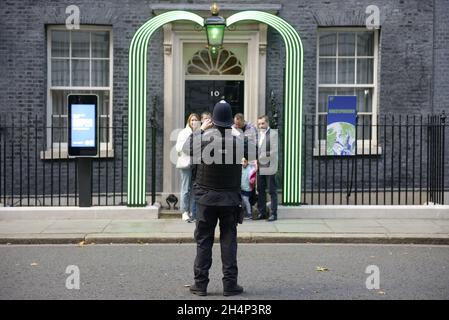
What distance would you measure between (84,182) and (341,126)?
182 inches

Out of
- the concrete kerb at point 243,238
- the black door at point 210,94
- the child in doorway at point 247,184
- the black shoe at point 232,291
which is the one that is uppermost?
the black door at point 210,94

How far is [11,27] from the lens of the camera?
1361 cm

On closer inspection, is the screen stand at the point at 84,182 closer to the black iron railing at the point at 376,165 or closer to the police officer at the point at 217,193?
the black iron railing at the point at 376,165

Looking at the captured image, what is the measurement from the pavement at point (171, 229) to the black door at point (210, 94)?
2826mm

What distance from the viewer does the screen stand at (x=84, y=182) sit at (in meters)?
12.5

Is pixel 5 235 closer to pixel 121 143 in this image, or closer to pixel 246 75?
pixel 121 143

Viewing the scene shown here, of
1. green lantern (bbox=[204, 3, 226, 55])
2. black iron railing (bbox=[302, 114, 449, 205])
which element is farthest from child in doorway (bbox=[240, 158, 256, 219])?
green lantern (bbox=[204, 3, 226, 55])

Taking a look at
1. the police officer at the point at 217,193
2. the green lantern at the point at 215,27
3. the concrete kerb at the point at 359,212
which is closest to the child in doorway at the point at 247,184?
the concrete kerb at the point at 359,212

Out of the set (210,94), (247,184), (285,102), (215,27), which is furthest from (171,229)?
(210,94)

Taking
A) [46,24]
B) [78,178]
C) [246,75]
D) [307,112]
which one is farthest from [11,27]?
[307,112]

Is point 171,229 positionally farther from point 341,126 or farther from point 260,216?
point 341,126

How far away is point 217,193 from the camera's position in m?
7.39
